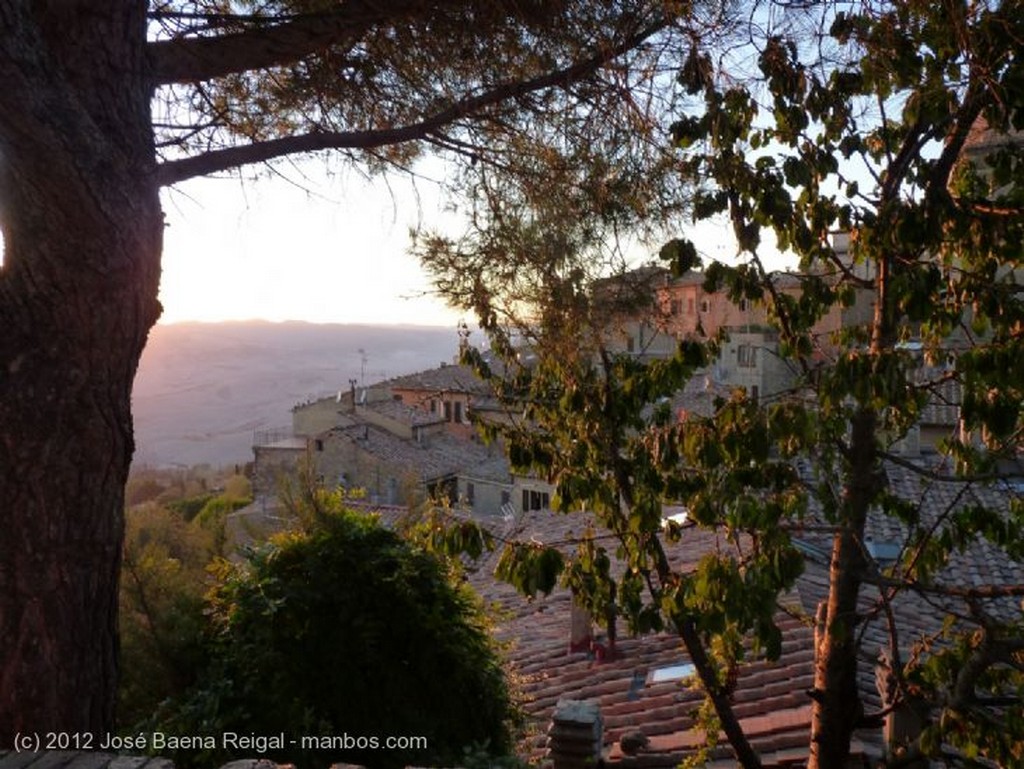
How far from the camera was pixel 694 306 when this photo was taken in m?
5.12

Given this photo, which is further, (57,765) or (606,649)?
(606,649)

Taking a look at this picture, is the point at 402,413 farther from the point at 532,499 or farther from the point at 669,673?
the point at 669,673

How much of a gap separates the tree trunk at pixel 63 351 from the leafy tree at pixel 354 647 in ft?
6.97

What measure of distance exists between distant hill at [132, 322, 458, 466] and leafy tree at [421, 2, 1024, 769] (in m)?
29.7

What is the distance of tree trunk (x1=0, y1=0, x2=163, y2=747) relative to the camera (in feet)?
9.47

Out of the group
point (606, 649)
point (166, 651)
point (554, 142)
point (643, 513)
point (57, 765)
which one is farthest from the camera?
point (606, 649)

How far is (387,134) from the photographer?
3.92m

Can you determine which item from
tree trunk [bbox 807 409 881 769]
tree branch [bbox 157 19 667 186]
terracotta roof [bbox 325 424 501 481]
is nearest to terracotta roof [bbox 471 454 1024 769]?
tree trunk [bbox 807 409 881 769]

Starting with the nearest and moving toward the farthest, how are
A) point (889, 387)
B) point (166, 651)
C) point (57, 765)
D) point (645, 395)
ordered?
1. point (57, 765)
2. point (889, 387)
3. point (645, 395)
4. point (166, 651)

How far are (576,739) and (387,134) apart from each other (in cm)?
334

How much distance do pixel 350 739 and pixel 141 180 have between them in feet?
10.9

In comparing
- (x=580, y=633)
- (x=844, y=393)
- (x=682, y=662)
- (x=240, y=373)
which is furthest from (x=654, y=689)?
(x=240, y=373)

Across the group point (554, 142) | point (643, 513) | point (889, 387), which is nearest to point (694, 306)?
point (554, 142)

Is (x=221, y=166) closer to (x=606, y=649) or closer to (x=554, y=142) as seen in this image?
(x=554, y=142)
